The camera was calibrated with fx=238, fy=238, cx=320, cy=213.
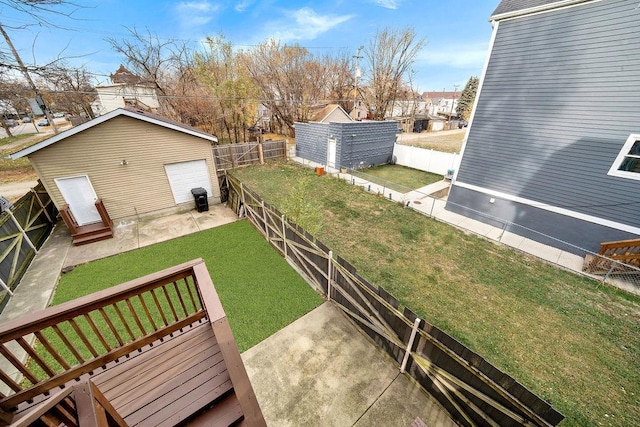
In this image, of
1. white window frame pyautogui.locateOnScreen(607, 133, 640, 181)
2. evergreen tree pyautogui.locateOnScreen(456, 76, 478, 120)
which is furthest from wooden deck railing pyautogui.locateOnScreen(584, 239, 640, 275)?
evergreen tree pyautogui.locateOnScreen(456, 76, 478, 120)

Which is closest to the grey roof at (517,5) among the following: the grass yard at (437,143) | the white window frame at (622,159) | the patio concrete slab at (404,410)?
the white window frame at (622,159)

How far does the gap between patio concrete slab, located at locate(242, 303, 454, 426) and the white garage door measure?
28.4 ft

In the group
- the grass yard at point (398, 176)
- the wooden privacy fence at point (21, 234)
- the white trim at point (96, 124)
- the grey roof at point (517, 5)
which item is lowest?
the grass yard at point (398, 176)

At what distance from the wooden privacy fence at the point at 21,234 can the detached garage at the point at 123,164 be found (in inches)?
35.9

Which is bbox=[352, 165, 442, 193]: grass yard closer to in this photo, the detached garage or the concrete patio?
the detached garage

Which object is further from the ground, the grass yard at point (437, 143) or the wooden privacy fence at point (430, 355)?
the wooden privacy fence at point (430, 355)

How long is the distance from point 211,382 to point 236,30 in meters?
27.7

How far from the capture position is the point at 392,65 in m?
29.0

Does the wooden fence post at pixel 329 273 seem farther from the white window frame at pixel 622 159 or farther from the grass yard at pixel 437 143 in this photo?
the grass yard at pixel 437 143

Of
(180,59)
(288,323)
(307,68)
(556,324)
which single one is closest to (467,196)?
(556,324)

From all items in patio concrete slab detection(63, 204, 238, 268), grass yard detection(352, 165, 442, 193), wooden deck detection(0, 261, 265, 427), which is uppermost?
wooden deck detection(0, 261, 265, 427)

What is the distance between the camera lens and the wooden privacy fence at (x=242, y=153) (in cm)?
1695

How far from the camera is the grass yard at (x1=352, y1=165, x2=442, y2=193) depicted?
15.3 metres

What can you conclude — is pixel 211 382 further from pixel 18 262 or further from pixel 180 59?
pixel 180 59
